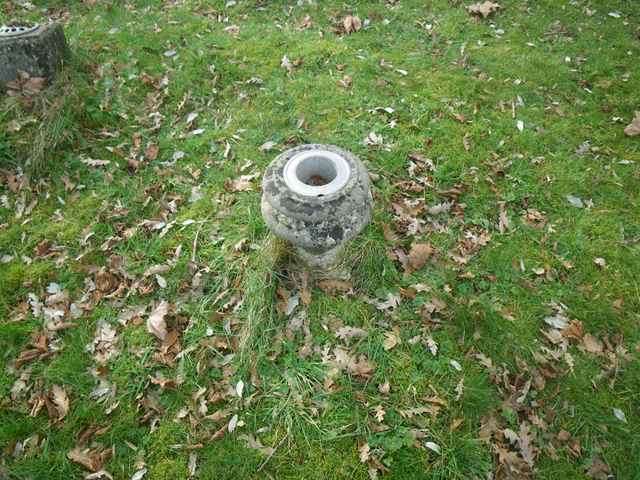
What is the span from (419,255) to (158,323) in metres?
2.55

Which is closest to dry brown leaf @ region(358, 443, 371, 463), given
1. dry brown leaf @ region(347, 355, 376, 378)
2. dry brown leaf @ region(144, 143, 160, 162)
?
dry brown leaf @ region(347, 355, 376, 378)

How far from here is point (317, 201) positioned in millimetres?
3408

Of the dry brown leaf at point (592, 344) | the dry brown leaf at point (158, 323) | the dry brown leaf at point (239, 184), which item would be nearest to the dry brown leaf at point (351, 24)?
the dry brown leaf at point (239, 184)

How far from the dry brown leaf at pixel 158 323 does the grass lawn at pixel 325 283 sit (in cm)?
2

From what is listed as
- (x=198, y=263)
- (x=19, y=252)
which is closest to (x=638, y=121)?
(x=198, y=263)

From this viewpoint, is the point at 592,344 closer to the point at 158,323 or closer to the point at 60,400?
the point at 158,323

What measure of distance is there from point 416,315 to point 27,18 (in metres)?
8.31

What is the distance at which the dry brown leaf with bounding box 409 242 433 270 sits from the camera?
416 centimetres

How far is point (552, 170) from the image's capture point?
5.00m

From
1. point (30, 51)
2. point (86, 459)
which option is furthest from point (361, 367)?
point (30, 51)

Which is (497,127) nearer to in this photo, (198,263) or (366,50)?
(366,50)

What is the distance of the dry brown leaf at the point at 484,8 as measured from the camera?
23.8 ft

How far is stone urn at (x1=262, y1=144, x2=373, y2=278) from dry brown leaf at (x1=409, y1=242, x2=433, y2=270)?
30.5 inches

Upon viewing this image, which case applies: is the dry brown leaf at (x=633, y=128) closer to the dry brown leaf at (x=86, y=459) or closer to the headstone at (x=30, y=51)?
the dry brown leaf at (x=86, y=459)
